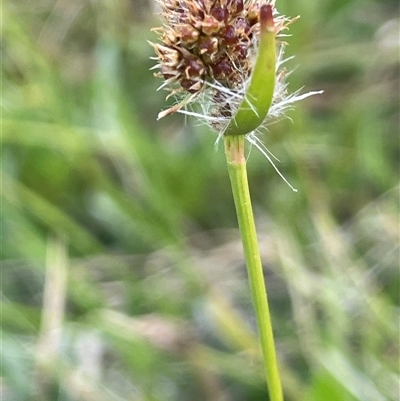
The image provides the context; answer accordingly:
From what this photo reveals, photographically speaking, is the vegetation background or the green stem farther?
the vegetation background

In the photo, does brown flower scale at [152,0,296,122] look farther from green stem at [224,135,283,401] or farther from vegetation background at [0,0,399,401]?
vegetation background at [0,0,399,401]

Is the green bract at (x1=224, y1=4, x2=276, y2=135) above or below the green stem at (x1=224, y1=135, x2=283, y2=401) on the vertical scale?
above

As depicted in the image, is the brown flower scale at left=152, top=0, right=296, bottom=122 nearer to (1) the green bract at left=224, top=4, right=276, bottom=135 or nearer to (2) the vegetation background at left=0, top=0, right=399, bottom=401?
(1) the green bract at left=224, top=4, right=276, bottom=135

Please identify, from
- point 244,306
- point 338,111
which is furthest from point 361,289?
Answer: point 338,111

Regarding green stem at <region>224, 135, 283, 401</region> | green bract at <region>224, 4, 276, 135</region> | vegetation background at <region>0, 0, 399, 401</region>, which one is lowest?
green stem at <region>224, 135, 283, 401</region>

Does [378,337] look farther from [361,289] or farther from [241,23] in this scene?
[241,23]

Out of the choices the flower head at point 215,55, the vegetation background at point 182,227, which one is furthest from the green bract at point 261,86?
the vegetation background at point 182,227

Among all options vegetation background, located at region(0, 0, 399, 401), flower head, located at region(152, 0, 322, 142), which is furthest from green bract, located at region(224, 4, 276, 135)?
vegetation background, located at region(0, 0, 399, 401)

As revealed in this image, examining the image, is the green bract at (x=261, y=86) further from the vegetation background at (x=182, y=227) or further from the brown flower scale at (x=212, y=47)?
the vegetation background at (x=182, y=227)

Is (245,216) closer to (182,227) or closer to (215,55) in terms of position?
(215,55)
